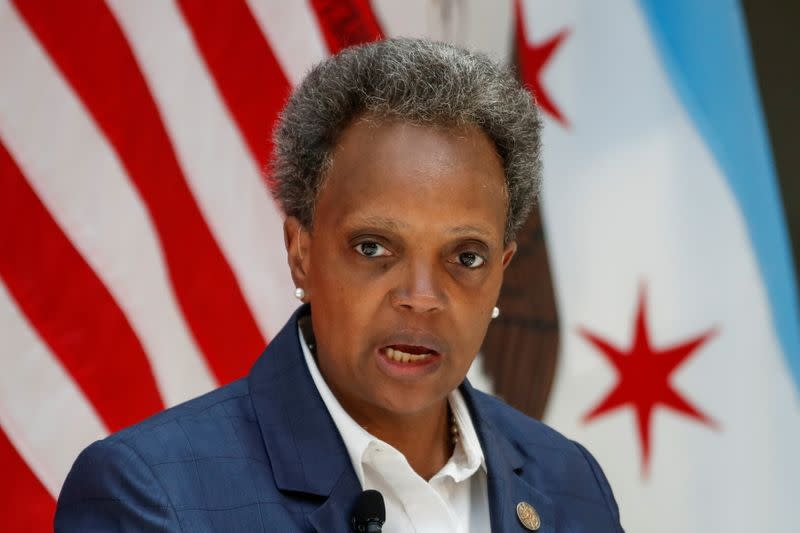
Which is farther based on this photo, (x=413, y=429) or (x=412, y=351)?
(x=413, y=429)

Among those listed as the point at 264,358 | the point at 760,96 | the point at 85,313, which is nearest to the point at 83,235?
the point at 85,313

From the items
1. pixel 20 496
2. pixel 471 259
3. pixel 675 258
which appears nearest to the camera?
pixel 471 259

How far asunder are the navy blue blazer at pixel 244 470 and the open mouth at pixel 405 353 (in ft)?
0.53

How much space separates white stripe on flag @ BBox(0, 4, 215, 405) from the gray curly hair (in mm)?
1090

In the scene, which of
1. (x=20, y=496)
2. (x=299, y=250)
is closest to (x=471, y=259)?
(x=299, y=250)

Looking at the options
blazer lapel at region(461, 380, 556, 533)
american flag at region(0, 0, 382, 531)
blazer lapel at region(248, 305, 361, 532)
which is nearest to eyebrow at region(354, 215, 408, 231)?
blazer lapel at region(248, 305, 361, 532)

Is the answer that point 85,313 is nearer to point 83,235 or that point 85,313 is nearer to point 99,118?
point 83,235

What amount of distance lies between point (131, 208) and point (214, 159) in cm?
28

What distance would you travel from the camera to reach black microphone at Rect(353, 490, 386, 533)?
175 centimetres

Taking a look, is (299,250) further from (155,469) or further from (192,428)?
(155,469)

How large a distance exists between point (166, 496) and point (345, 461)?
0.30 m

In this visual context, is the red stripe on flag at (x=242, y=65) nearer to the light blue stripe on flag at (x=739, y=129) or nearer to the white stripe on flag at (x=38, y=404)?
the white stripe on flag at (x=38, y=404)

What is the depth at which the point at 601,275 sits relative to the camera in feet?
11.7

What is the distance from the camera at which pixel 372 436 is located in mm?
1979
